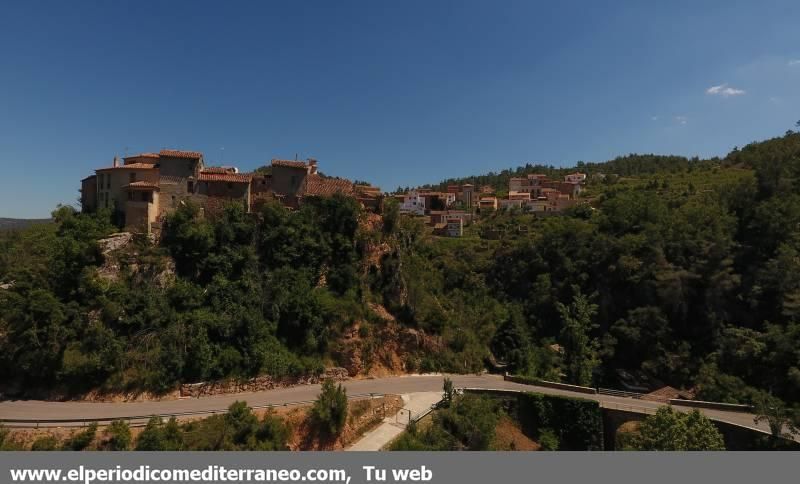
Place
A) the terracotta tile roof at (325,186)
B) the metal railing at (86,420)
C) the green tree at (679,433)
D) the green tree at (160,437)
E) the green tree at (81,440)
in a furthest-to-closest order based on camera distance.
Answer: the terracotta tile roof at (325,186) < the metal railing at (86,420) < the green tree at (679,433) < the green tree at (81,440) < the green tree at (160,437)

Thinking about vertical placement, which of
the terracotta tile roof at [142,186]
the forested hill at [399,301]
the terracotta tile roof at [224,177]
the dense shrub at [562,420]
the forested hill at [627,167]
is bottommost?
the dense shrub at [562,420]

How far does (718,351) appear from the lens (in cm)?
3072

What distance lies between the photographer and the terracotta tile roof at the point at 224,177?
103ft

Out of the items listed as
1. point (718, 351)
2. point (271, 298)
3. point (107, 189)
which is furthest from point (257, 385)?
point (718, 351)

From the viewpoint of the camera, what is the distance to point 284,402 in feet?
76.7

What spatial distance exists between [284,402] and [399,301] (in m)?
12.7

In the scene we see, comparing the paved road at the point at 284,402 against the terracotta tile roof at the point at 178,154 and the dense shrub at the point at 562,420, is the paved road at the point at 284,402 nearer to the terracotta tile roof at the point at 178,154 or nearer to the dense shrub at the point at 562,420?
the dense shrub at the point at 562,420

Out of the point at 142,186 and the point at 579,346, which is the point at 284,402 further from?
the point at 579,346

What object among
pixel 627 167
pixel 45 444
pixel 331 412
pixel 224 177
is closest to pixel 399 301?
pixel 331 412

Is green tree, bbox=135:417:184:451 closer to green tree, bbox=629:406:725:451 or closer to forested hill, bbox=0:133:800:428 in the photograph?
forested hill, bbox=0:133:800:428

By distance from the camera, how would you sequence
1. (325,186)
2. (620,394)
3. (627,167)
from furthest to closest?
(627,167)
(325,186)
(620,394)

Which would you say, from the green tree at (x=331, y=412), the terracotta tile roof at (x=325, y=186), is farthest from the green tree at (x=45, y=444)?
the terracotta tile roof at (x=325, y=186)

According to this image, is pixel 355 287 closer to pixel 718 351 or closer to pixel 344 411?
pixel 344 411

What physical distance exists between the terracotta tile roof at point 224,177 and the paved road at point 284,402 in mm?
16249
